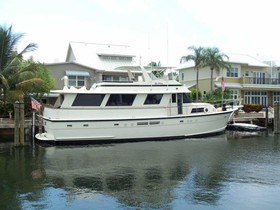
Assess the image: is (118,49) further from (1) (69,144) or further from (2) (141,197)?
(2) (141,197)

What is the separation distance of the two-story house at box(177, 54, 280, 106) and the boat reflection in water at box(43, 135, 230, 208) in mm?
23511

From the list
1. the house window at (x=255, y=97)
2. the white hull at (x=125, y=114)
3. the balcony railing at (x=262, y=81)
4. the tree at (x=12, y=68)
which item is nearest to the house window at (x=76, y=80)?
the tree at (x=12, y=68)

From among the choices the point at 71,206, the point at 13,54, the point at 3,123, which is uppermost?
the point at 13,54

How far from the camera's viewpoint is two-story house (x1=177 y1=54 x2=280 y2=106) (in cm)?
4466

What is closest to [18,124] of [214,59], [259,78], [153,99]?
[153,99]

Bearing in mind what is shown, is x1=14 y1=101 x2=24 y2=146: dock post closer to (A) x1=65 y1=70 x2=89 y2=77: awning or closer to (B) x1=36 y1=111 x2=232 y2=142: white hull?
(B) x1=36 y1=111 x2=232 y2=142: white hull

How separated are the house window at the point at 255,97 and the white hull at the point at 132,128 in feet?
68.8

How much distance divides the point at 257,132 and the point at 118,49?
69.6 feet

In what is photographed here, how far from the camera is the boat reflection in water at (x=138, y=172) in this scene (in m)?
11.3

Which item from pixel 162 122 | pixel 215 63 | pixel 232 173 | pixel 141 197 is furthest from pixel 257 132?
pixel 141 197

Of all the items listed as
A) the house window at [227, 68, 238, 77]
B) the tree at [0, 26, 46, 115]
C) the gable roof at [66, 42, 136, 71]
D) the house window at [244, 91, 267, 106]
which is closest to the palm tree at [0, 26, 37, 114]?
the tree at [0, 26, 46, 115]

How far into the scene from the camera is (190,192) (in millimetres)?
11633

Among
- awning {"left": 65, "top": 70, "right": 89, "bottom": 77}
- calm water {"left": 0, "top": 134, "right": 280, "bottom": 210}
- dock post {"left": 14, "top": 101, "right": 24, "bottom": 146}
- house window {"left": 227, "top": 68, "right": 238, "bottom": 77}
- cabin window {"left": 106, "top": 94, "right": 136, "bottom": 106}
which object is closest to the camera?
calm water {"left": 0, "top": 134, "right": 280, "bottom": 210}

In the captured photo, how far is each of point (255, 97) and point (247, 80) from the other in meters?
2.84
